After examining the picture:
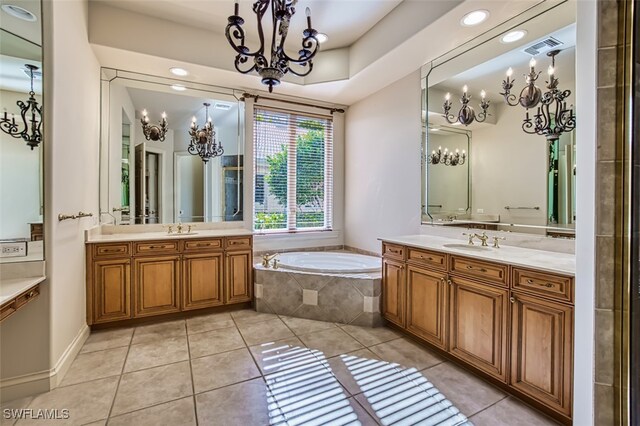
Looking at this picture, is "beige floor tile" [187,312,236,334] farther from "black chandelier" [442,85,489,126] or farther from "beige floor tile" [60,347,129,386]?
"black chandelier" [442,85,489,126]

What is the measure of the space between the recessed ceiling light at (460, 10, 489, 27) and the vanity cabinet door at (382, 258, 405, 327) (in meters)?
2.05

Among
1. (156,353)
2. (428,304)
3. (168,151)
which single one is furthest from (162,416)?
(168,151)

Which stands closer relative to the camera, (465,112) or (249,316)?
(465,112)

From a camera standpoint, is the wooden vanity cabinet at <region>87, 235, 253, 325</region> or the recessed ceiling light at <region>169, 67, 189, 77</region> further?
the recessed ceiling light at <region>169, 67, 189, 77</region>

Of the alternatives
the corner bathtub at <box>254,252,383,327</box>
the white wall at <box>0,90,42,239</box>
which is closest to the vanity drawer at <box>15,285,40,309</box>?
the white wall at <box>0,90,42,239</box>

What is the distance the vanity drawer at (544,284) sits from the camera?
1596mm

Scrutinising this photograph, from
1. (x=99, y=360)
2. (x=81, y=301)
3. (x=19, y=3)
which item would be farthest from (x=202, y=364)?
(x=19, y=3)

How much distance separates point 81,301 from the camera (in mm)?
2594

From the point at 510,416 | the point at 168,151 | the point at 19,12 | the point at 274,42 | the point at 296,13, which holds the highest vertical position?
the point at 296,13

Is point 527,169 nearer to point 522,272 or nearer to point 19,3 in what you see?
point 522,272

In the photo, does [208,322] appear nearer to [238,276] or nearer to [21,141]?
[238,276]

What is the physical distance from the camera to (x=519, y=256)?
6.64 feet

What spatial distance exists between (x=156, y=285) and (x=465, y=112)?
347cm

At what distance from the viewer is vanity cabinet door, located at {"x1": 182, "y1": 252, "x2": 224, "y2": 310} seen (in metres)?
3.15
